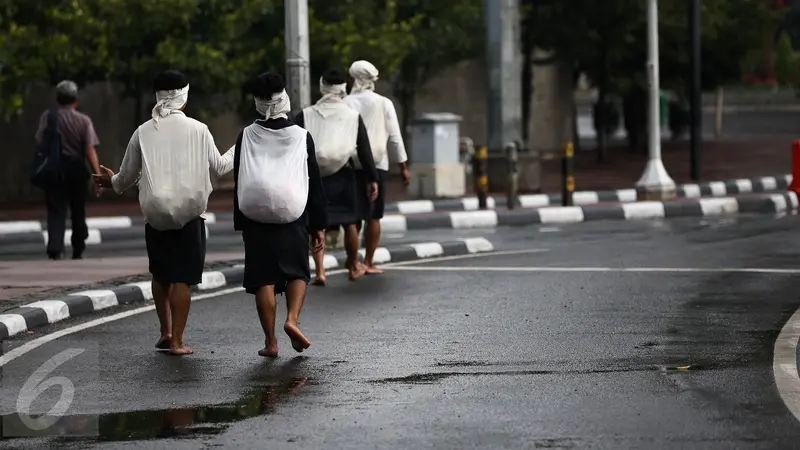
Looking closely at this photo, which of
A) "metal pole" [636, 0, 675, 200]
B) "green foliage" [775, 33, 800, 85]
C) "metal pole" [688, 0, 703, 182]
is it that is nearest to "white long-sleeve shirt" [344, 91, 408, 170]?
"metal pole" [636, 0, 675, 200]

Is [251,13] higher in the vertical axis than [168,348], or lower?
A: higher

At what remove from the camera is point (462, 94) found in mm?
39219

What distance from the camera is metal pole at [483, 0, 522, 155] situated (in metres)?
28.9

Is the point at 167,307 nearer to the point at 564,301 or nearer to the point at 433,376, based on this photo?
the point at 433,376

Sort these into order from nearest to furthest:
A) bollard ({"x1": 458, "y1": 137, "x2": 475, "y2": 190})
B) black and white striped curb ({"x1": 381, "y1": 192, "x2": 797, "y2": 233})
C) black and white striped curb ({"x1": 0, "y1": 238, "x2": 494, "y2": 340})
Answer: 1. black and white striped curb ({"x1": 0, "y1": 238, "x2": 494, "y2": 340})
2. black and white striped curb ({"x1": 381, "y1": 192, "x2": 797, "y2": 233})
3. bollard ({"x1": 458, "y1": 137, "x2": 475, "y2": 190})

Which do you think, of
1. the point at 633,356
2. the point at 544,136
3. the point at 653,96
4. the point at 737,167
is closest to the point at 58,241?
the point at 633,356

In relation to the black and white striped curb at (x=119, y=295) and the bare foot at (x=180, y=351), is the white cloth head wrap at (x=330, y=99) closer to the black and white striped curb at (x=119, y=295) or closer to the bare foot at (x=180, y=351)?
the black and white striped curb at (x=119, y=295)

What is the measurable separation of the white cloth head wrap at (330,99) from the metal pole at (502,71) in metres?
13.3

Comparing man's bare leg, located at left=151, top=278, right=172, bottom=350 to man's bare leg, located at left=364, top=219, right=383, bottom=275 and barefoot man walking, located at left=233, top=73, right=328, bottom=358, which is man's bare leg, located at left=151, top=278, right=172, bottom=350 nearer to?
barefoot man walking, located at left=233, top=73, right=328, bottom=358

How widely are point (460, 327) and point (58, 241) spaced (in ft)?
23.0

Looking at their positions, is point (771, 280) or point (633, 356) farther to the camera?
point (771, 280)

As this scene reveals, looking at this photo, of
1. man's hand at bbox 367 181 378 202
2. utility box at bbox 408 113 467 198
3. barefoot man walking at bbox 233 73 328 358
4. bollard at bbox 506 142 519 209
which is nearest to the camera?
barefoot man walking at bbox 233 73 328 358

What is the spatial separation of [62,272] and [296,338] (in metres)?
5.94

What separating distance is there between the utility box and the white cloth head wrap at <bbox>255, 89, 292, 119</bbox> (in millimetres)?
16273
